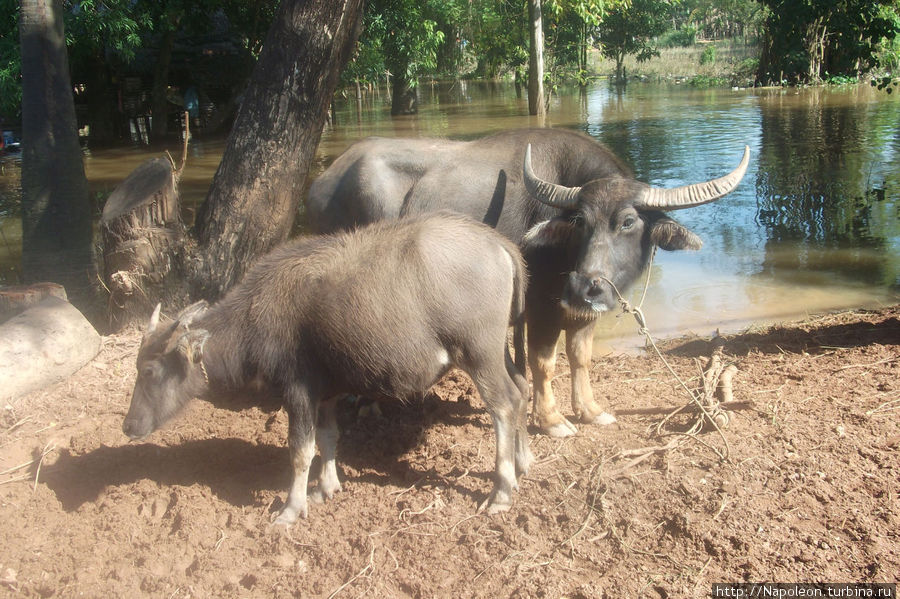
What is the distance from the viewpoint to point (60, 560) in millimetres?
3854

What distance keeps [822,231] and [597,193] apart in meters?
6.20

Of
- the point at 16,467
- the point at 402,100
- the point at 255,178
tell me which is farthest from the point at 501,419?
the point at 402,100

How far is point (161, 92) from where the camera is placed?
21.8 m

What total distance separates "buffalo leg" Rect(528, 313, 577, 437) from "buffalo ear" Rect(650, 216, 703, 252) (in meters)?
0.91

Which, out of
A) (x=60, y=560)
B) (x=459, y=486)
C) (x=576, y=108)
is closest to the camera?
(x=60, y=560)

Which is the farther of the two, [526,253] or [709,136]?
[709,136]

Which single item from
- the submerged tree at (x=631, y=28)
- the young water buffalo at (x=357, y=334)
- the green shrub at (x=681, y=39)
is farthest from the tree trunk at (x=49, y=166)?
the green shrub at (x=681, y=39)

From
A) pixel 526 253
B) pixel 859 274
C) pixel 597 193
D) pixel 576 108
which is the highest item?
pixel 576 108

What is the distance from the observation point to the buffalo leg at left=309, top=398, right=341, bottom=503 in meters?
4.25

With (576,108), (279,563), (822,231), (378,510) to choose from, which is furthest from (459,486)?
(576,108)

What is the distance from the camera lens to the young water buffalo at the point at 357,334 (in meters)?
3.81

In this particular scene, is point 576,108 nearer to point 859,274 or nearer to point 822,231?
point 822,231

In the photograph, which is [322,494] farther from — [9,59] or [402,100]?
[402,100]

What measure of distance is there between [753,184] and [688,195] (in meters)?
7.96
